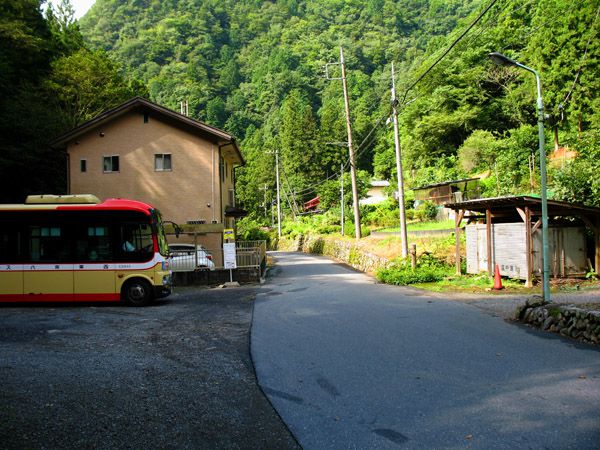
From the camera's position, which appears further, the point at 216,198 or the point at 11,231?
the point at 216,198

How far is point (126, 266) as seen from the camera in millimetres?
14406

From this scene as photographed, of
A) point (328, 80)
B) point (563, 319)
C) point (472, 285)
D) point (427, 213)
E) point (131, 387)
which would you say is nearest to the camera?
point (131, 387)

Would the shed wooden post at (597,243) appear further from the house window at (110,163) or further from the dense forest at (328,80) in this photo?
the house window at (110,163)

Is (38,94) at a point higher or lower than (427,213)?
higher

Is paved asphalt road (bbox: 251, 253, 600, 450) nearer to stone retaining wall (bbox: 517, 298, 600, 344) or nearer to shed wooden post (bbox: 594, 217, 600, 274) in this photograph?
stone retaining wall (bbox: 517, 298, 600, 344)

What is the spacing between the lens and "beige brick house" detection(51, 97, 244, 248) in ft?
82.2

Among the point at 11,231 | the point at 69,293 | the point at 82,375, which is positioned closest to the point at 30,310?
the point at 69,293

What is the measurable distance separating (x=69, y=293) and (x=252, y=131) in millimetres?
82227

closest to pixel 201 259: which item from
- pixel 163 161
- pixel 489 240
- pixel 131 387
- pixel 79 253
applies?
pixel 163 161

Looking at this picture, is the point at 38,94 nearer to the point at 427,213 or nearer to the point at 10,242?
the point at 10,242

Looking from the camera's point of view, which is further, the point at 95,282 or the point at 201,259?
the point at 201,259

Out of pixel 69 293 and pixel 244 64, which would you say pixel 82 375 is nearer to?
pixel 69 293

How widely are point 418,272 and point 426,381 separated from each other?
13072mm

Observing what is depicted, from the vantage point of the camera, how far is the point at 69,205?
14.5 metres
